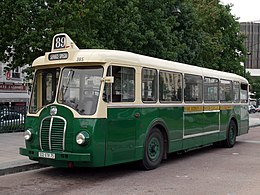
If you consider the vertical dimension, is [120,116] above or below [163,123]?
above

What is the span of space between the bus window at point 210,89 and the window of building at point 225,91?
1.27ft

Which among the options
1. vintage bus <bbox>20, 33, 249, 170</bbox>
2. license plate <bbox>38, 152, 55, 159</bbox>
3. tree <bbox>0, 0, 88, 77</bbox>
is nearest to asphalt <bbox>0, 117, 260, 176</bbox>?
vintage bus <bbox>20, 33, 249, 170</bbox>

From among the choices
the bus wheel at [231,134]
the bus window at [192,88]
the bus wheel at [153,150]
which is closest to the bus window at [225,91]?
the bus wheel at [231,134]

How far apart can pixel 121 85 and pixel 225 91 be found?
6321 millimetres

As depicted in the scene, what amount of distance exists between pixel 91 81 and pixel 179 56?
16270 millimetres

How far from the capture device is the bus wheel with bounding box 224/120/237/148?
1405 cm

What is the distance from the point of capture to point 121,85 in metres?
8.43

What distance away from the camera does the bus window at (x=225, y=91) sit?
525 inches

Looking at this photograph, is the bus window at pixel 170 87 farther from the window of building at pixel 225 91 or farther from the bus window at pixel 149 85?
the window of building at pixel 225 91

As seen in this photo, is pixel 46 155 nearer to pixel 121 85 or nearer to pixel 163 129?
pixel 121 85

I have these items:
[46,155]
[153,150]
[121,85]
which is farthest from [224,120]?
[46,155]

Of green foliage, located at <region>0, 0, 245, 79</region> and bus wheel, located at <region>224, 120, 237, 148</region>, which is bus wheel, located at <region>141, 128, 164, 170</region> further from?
green foliage, located at <region>0, 0, 245, 79</region>

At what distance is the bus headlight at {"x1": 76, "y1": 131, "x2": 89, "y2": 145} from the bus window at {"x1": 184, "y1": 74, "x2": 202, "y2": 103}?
4005 millimetres

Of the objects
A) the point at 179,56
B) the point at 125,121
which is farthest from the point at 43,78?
the point at 179,56
